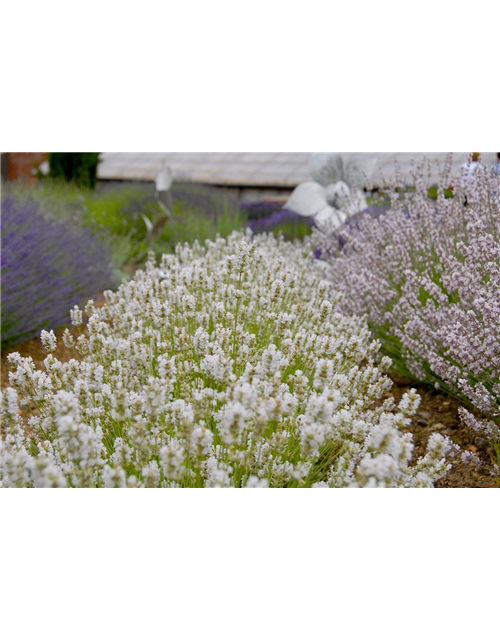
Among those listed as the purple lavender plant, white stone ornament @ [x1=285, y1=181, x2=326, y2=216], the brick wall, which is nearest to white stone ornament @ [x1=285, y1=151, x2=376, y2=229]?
white stone ornament @ [x1=285, y1=181, x2=326, y2=216]

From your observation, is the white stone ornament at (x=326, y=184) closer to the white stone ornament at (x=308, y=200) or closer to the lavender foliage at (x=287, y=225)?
the white stone ornament at (x=308, y=200)

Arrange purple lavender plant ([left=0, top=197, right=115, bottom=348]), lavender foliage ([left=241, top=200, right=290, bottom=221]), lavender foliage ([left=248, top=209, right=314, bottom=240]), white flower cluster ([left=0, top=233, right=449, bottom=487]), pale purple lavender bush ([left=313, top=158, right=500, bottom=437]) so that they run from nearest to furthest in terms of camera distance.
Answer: white flower cluster ([left=0, top=233, right=449, bottom=487]) → pale purple lavender bush ([left=313, top=158, right=500, bottom=437]) → purple lavender plant ([left=0, top=197, right=115, bottom=348]) → lavender foliage ([left=248, top=209, right=314, bottom=240]) → lavender foliage ([left=241, top=200, right=290, bottom=221])

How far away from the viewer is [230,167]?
43.2ft

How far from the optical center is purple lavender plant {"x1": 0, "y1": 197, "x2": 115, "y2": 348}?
13.4ft

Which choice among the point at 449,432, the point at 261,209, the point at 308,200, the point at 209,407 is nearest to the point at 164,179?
the point at 308,200

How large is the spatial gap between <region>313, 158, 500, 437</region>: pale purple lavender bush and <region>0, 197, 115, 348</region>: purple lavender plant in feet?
6.48

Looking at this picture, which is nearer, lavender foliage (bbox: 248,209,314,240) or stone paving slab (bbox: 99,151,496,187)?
lavender foliage (bbox: 248,209,314,240)

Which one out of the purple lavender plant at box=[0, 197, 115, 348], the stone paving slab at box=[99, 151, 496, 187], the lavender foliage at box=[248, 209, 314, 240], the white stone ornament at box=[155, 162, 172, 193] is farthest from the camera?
the stone paving slab at box=[99, 151, 496, 187]

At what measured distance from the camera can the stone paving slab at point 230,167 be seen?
11.6 m

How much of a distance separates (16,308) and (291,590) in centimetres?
326

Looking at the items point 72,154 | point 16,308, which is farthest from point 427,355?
point 72,154

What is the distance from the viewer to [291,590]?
4.48 feet

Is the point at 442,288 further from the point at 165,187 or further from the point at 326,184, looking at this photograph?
the point at 165,187

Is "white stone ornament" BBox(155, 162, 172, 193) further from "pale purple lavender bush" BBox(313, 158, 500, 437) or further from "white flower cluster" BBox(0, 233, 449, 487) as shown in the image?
"white flower cluster" BBox(0, 233, 449, 487)
